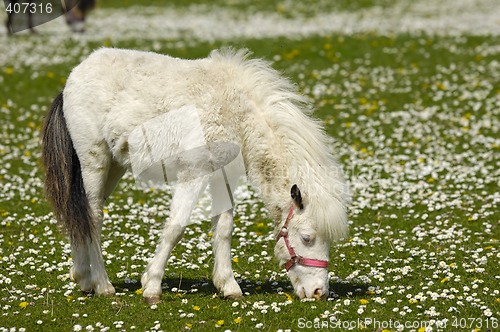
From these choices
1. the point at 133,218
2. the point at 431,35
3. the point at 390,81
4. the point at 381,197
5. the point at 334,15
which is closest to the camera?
the point at 133,218

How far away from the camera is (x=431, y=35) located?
2430 centimetres

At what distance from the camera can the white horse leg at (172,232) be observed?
25.3 feet

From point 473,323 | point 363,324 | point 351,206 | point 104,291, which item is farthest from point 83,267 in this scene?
point 351,206

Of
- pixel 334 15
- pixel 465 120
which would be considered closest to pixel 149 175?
pixel 465 120

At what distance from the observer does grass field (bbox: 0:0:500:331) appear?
7508 millimetres

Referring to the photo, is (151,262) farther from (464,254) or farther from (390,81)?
(390,81)

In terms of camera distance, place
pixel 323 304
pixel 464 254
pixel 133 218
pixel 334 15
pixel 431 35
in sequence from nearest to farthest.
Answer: pixel 323 304
pixel 464 254
pixel 133 218
pixel 431 35
pixel 334 15

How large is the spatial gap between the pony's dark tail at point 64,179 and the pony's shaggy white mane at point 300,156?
2016mm

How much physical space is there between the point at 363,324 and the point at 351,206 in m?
4.86

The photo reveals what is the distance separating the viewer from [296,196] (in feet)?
24.9

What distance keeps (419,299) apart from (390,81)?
41.7 feet

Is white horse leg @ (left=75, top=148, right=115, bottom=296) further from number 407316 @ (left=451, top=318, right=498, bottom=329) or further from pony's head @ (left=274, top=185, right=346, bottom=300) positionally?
number 407316 @ (left=451, top=318, right=498, bottom=329)

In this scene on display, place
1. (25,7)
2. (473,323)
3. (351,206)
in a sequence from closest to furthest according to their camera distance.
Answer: (473,323) → (351,206) → (25,7)

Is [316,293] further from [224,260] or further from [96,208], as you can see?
[96,208]
